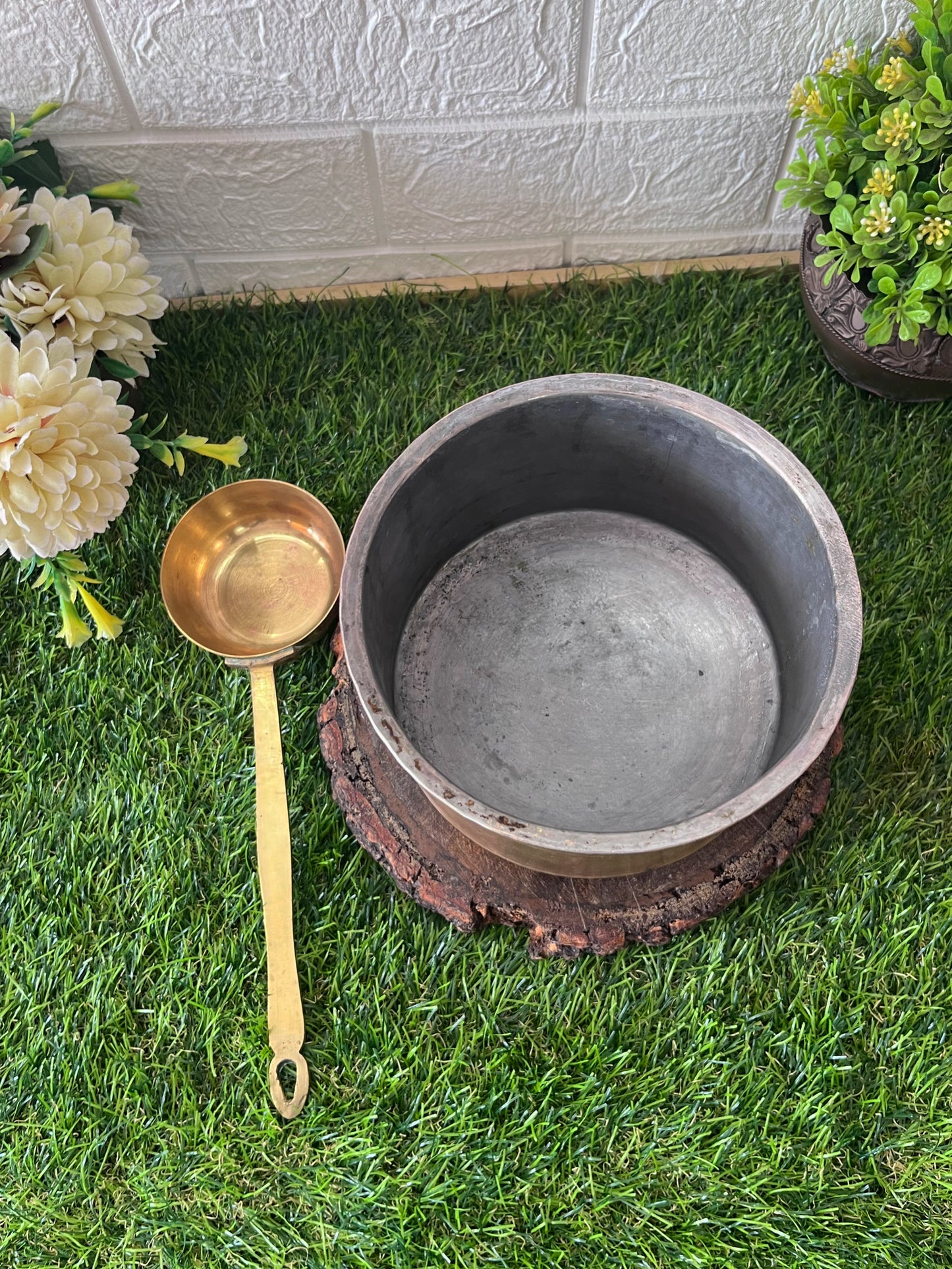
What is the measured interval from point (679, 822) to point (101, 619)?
77 centimetres

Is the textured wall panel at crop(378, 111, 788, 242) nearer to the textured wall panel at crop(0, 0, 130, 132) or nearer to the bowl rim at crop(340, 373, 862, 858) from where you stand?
the textured wall panel at crop(0, 0, 130, 132)

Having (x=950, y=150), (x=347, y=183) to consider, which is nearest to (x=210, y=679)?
(x=347, y=183)

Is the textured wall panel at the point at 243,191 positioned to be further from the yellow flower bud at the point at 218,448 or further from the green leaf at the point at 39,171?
the yellow flower bud at the point at 218,448

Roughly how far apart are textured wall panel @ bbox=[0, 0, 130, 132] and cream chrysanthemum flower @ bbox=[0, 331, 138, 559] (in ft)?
1.15

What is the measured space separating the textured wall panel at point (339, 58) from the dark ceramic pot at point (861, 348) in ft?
1.38

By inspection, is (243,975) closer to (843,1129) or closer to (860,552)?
(843,1129)

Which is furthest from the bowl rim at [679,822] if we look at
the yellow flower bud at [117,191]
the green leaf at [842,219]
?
the yellow flower bud at [117,191]

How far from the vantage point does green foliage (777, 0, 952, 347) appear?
1051mm

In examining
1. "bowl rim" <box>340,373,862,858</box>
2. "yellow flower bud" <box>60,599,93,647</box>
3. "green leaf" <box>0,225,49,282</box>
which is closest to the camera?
"bowl rim" <box>340,373,862,858</box>

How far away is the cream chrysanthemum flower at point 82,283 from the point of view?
1.12 meters

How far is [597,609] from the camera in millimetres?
1188

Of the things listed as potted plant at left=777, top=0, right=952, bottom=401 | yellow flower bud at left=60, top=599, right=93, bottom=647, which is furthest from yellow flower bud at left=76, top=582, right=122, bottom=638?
potted plant at left=777, top=0, right=952, bottom=401

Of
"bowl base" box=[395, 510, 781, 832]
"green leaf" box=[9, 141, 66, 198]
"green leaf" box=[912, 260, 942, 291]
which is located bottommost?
"bowl base" box=[395, 510, 781, 832]

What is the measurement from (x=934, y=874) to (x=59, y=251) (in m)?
1.30
